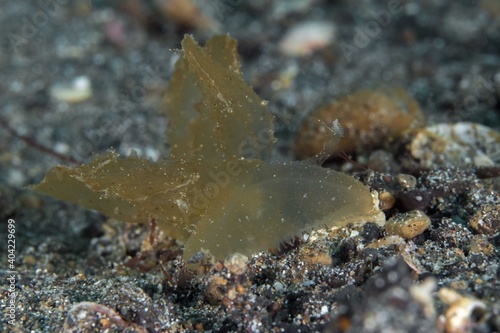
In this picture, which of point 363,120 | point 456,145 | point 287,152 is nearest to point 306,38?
point 287,152

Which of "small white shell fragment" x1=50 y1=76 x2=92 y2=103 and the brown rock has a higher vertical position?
"small white shell fragment" x1=50 y1=76 x2=92 y2=103

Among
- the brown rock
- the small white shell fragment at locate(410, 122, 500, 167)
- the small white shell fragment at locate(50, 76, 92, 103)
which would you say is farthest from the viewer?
the small white shell fragment at locate(50, 76, 92, 103)

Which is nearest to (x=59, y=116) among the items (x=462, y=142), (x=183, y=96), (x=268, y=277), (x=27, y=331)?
(x=183, y=96)

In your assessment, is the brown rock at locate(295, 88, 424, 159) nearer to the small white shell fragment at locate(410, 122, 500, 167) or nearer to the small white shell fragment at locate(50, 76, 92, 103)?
the small white shell fragment at locate(410, 122, 500, 167)

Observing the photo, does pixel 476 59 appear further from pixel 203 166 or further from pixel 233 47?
pixel 203 166

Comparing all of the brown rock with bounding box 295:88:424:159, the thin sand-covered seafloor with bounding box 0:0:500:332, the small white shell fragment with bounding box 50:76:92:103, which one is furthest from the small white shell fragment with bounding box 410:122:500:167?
the small white shell fragment with bounding box 50:76:92:103

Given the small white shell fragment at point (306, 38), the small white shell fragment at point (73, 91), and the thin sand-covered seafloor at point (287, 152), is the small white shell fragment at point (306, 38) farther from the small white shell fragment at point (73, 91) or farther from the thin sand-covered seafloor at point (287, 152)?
the small white shell fragment at point (73, 91)

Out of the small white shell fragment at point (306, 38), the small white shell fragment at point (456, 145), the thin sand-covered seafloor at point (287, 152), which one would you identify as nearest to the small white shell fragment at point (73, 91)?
the thin sand-covered seafloor at point (287, 152)

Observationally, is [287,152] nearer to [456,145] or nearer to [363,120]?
[363,120]

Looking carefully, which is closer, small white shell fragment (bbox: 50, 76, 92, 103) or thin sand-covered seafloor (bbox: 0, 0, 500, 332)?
thin sand-covered seafloor (bbox: 0, 0, 500, 332)
